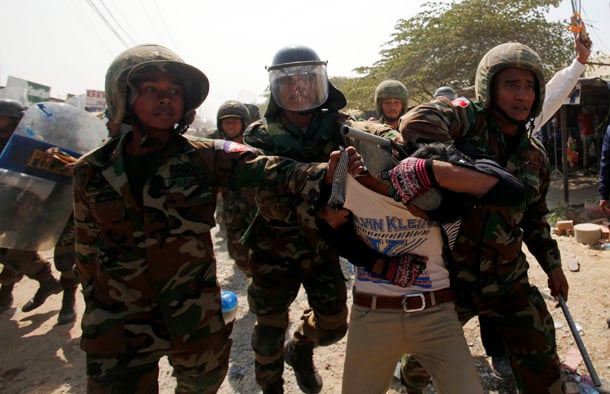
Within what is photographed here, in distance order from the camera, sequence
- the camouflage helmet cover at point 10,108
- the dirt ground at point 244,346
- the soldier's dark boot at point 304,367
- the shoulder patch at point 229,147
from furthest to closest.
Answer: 1. the camouflage helmet cover at point 10,108
2. the dirt ground at point 244,346
3. the soldier's dark boot at point 304,367
4. the shoulder patch at point 229,147

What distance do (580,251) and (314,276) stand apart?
4.18 meters

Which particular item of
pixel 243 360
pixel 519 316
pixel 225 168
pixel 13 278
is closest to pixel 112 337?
pixel 225 168

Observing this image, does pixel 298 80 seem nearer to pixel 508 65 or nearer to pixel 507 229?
pixel 508 65

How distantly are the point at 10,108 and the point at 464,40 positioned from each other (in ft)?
40.4

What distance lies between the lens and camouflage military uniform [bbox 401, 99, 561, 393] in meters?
2.03

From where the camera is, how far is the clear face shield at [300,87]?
105 inches

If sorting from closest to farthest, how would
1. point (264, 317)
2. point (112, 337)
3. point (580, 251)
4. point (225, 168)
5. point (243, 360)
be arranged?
point (112, 337) < point (225, 168) < point (264, 317) < point (243, 360) < point (580, 251)

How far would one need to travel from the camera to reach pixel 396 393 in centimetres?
273

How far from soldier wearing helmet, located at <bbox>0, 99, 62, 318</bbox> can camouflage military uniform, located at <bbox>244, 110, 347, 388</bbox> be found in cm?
313

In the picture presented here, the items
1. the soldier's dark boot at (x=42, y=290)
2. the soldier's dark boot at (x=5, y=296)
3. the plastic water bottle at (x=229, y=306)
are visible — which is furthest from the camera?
the soldier's dark boot at (x=5, y=296)

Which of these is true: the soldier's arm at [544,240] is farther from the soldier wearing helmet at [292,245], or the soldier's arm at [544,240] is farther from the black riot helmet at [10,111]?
the black riot helmet at [10,111]

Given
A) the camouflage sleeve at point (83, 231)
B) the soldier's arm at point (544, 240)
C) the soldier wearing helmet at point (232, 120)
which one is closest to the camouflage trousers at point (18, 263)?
the soldier wearing helmet at point (232, 120)

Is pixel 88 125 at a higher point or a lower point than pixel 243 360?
higher

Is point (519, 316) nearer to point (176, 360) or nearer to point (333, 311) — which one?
point (333, 311)
